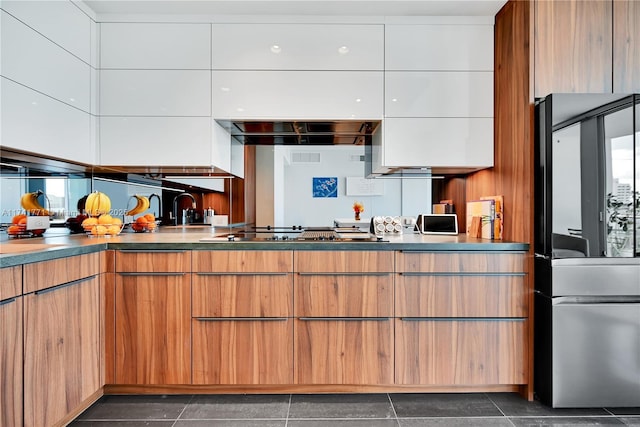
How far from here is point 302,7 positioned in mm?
2357

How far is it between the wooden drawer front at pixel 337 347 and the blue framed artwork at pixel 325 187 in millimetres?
1036

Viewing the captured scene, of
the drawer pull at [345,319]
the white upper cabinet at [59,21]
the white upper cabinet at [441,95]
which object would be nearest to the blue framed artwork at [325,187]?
the white upper cabinet at [441,95]

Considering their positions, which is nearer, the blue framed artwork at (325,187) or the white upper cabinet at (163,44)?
the white upper cabinet at (163,44)

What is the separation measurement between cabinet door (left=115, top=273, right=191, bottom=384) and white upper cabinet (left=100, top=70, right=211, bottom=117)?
42.7 inches

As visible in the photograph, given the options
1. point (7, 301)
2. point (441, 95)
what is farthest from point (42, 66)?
point (441, 95)

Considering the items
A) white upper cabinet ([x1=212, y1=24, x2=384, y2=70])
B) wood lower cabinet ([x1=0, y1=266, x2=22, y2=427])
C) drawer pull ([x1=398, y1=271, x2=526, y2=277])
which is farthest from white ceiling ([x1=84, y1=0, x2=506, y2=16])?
wood lower cabinet ([x1=0, y1=266, x2=22, y2=427])

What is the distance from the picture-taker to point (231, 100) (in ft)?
8.04

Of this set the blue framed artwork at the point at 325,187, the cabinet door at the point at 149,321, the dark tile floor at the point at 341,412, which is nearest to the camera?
the dark tile floor at the point at 341,412

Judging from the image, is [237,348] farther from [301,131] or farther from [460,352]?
[301,131]

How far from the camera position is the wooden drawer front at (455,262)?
210 cm

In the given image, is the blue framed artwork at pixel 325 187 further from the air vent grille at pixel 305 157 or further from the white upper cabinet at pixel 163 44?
the white upper cabinet at pixel 163 44

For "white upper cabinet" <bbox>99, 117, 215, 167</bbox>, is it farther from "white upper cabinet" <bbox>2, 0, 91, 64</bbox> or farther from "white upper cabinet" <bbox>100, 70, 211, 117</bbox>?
"white upper cabinet" <bbox>2, 0, 91, 64</bbox>

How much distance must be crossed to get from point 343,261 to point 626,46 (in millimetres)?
2015

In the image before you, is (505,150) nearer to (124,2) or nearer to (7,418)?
(124,2)
